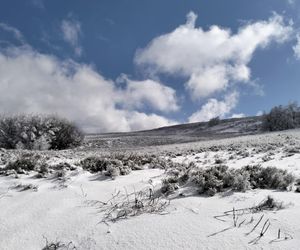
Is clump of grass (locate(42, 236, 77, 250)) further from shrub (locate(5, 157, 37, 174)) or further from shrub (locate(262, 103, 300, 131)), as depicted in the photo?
shrub (locate(262, 103, 300, 131))

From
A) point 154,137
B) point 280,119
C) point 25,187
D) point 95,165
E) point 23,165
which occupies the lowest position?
point 25,187

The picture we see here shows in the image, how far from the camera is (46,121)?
54.9 feet

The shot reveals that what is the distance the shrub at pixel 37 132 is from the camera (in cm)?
1534

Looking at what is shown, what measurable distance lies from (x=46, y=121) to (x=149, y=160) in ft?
39.1

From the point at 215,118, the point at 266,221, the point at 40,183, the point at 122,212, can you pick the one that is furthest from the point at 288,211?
the point at 215,118

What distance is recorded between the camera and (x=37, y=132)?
52.8 ft

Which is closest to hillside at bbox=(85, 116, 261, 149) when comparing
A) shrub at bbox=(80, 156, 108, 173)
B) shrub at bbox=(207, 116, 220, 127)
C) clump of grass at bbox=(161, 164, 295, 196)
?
shrub at bbox=(207, 116, 220, 127)

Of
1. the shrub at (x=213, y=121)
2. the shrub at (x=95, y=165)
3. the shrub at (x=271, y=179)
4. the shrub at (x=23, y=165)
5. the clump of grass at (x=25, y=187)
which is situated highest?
the shrub at (x=213, y=121)

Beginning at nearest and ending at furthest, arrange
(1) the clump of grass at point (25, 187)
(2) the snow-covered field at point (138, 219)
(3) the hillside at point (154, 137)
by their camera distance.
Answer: (2) the snow-covered field at point (138, 219)
(1) the clump of grass at point (25, 187)
(3) the hillside at point (154, 137)

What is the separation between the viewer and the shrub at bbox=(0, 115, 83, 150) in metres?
15.3

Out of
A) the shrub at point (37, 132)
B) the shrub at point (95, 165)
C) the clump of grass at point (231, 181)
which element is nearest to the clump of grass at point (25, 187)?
the shrub at point (95, 165)

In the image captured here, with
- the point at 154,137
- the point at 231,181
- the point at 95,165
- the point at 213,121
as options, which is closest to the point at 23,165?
the point at 95,165

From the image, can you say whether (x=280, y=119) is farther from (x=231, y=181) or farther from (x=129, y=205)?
(x=129, y=205)

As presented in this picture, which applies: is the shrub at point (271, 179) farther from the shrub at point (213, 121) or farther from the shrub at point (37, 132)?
the shrub at point (213, 121)
